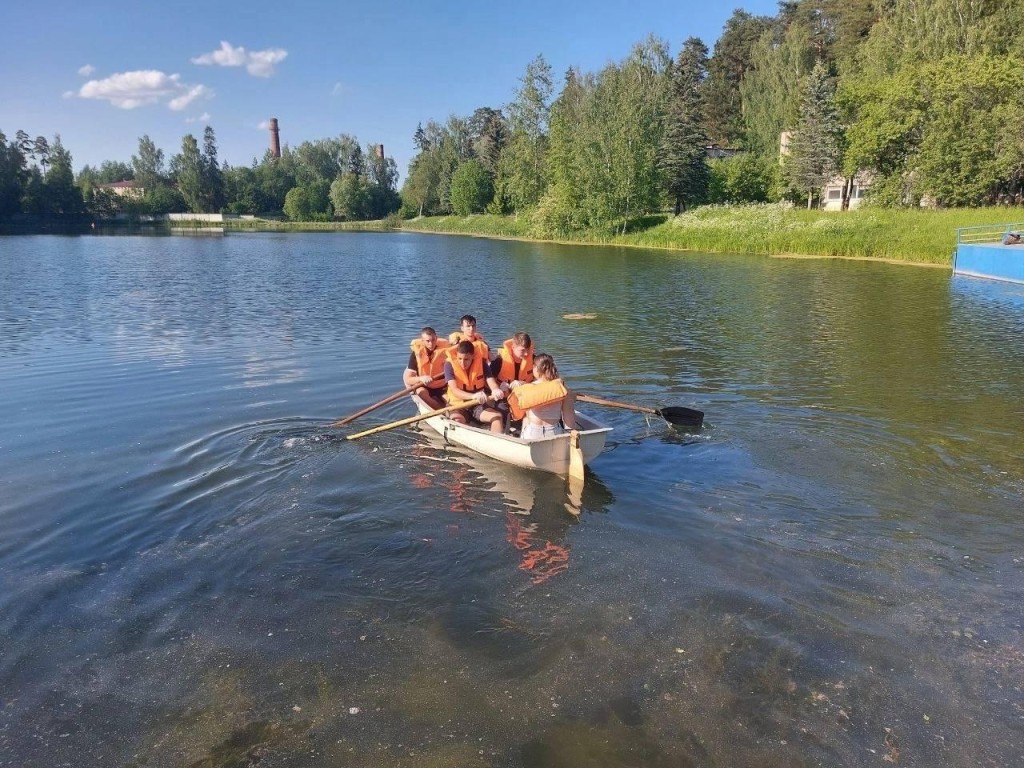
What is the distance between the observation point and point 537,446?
29.6 feet

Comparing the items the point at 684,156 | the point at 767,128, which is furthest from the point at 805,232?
the point at 767,128

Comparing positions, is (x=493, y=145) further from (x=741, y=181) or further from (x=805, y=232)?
(x=805, y=232)

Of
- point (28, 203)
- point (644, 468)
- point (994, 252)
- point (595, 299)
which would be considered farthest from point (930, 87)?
point (28, 203)

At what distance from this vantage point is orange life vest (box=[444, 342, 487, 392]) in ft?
36.3

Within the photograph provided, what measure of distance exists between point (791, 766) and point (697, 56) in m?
92.7

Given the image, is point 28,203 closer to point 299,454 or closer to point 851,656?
point 299,454

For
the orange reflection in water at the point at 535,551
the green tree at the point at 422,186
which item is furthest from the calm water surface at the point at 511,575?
the green tree at the point at 422,186

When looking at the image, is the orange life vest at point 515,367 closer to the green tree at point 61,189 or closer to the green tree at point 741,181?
the green tree at point 741,181

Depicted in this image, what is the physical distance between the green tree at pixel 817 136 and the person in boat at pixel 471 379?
49.4m

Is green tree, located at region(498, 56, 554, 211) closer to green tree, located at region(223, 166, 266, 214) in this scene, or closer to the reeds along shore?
the reeds along shore

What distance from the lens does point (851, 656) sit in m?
5.78

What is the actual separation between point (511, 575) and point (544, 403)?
2714mm

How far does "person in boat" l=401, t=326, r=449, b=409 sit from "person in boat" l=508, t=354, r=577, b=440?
8.78ft

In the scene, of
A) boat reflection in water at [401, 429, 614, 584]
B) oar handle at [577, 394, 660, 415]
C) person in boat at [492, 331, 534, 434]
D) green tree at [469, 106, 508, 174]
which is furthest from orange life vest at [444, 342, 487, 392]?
green tree at [469, 106, 508, 174]
